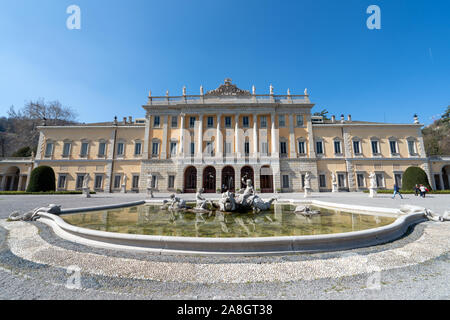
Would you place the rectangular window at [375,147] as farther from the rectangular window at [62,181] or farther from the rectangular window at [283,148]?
the rectangular window at [62,181]

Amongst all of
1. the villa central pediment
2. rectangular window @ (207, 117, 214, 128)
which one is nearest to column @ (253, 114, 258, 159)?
the villa central pediment

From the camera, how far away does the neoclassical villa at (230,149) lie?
86.3 ft

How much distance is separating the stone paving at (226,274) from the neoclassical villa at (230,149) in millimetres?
22004

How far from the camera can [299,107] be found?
1092 inches

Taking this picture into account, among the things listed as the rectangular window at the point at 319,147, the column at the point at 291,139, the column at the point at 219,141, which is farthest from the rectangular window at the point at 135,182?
the rectangular window at the point at 319,147

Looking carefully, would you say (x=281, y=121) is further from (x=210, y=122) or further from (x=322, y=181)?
(x=210, y=122)

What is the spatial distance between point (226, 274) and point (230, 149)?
24.5m

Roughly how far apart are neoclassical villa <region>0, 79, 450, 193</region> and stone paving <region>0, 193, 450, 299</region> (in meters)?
22.0

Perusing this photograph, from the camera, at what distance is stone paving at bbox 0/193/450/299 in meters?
2.39

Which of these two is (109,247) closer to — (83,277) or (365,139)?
(83,277)
